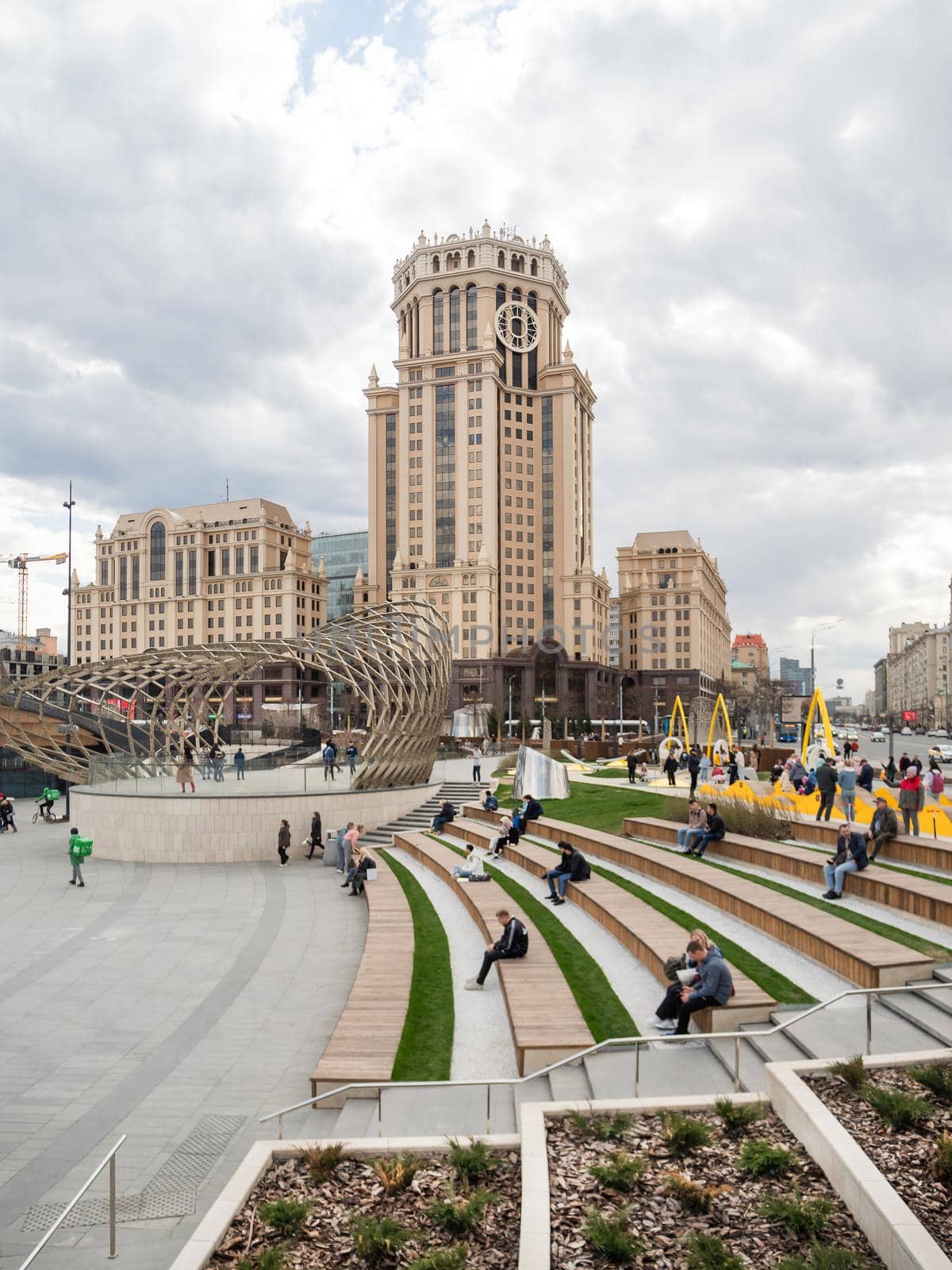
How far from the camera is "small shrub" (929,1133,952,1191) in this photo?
19.5 ft

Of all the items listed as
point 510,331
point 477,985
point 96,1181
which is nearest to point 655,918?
point 477,985

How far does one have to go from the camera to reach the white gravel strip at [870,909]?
37.2 ft

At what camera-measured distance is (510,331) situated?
10281 centimetres

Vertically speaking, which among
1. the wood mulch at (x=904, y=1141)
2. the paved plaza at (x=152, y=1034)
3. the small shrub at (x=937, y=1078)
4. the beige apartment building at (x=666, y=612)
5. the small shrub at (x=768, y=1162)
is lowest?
the paved plaza at (x=152, y=1034)

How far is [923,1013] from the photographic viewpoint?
8.14 m

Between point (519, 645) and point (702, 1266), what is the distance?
94513mm

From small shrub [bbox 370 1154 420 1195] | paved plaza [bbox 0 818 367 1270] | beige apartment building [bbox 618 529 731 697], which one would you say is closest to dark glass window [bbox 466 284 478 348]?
beige apartment building [bbox 618 529 731 697]

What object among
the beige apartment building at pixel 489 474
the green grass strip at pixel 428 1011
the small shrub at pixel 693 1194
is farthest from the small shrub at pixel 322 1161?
the beige apartment building at pixel 489 474

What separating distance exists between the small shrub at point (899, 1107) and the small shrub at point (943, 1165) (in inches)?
18.0

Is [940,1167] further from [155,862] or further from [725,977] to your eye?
[155,862]

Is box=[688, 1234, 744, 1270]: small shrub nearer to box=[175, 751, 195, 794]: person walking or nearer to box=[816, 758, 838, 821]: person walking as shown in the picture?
box=[816, 758, 838, 821]: person walking

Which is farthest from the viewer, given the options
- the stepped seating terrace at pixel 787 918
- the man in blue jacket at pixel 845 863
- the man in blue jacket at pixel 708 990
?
the man in blue jacket at pixel 845 863

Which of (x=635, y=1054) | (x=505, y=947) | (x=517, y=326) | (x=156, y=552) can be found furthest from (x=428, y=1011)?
(x=156, y=552)

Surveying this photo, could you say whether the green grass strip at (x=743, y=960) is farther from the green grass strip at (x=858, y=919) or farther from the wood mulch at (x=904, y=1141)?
the wood mulch at (x=904, y=1141)
